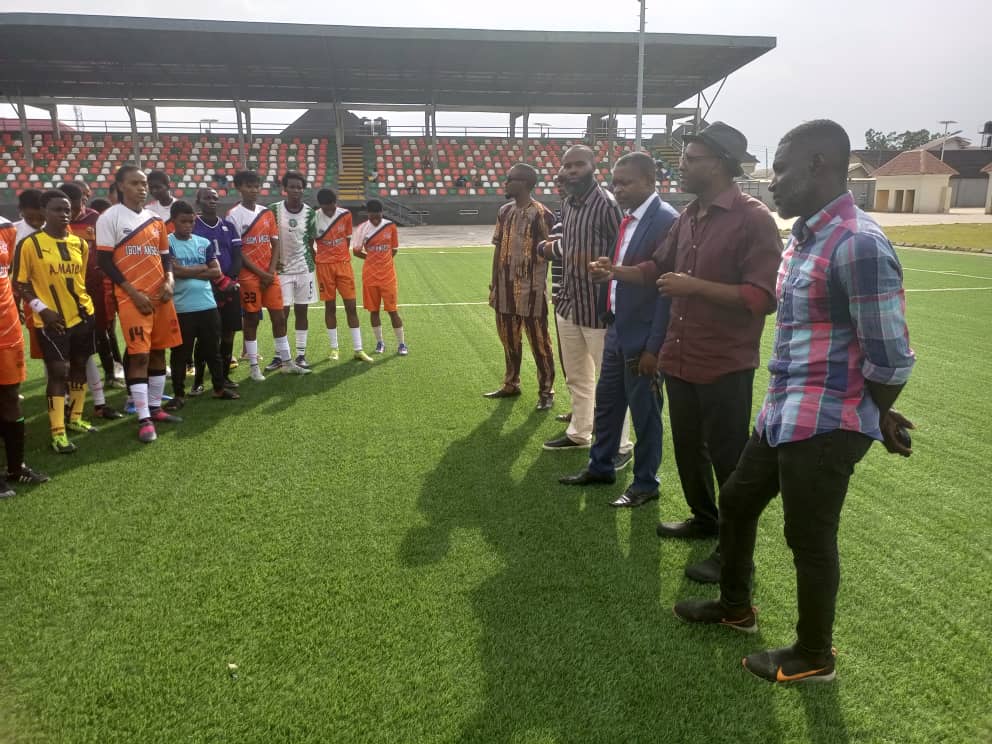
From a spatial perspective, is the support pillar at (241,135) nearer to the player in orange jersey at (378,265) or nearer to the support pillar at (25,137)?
the support pillar at (25,137)

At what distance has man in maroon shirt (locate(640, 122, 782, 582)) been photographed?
2750 mm

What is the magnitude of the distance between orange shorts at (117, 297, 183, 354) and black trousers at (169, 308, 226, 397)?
0.78 ft

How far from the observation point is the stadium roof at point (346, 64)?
2558 centimetres

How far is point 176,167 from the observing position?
31.4 m

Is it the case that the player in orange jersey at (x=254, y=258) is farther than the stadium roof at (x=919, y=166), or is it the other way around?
the stadium roof at (x=919, y=166)

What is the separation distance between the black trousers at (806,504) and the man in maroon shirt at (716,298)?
0.49 meters

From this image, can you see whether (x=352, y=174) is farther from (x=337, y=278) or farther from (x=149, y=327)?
(x=149, y=327)

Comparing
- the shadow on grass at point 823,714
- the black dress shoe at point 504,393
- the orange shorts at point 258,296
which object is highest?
the orange shorts at point 258,296

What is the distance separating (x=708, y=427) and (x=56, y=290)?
14.3 feet

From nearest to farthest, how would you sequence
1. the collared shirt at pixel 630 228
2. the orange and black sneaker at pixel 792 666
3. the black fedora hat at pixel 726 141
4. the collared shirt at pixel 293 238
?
1. the orange and black sneaker at pixel 792 666
2. the black fedora hat at pixel 726 141
3. the collared shirt at pixel 630 228
4. the collared shirt at pixel 293 238

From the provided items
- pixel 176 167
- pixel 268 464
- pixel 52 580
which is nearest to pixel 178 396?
pixel 268 464

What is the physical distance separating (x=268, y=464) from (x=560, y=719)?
2836mm

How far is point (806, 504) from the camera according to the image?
2.18 m

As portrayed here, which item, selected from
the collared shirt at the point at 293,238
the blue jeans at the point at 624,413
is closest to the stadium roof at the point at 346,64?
the collared shirt at the point at 293,238
